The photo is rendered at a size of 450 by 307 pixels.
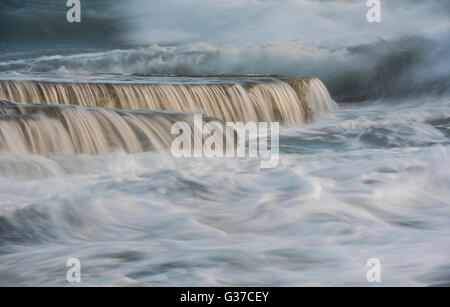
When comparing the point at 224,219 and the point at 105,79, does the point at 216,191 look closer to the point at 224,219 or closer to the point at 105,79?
the point at 224,219

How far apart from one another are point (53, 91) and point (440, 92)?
27.7 ft

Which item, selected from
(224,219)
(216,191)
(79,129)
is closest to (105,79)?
(79,129)

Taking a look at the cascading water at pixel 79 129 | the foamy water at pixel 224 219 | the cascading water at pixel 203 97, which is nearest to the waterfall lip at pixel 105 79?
the cascading water at pixel 203 97

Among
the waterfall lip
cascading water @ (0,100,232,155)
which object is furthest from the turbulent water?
the waterfall lip

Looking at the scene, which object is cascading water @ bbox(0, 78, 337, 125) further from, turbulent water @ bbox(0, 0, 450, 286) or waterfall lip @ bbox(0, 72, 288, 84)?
waterfall lip @ bbox(0, 72, 288, 84)

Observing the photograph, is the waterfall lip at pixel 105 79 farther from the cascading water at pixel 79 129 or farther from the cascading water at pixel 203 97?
the cascading water at pixel 79 129

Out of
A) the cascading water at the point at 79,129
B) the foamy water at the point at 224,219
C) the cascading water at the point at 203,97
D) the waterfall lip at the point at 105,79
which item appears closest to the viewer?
the foamy water at the point at 224,219

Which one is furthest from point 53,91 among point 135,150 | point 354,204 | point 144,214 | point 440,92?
point 440,92

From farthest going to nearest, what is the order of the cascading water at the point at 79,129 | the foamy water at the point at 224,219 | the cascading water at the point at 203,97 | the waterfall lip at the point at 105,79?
the waterfall lip at the point at 105,79
the cascading water at the point at 203,97
the cascading water at the point at 79,129
the foamy water at the point at 224,219

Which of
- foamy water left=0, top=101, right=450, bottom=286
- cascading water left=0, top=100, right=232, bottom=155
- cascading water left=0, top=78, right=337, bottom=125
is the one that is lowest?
foamy water left=0, top=101, right=450, bottom=286

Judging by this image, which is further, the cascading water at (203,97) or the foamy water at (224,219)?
the cascading water at (203,97)

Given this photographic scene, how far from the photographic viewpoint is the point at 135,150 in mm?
5996

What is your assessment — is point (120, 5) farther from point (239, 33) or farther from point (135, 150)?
point (135, 150)

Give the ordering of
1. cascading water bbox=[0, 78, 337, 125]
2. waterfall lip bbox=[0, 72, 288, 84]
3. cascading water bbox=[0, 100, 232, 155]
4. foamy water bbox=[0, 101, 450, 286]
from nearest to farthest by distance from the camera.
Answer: foamy water bbox=[0, 101, 450, 286]
cascading water bbox=[0, 100, 232, 155]
cascading water bbox=[0, 78, 337, 125]
waterfall lip bbox=[0, 72, 288, 84]
